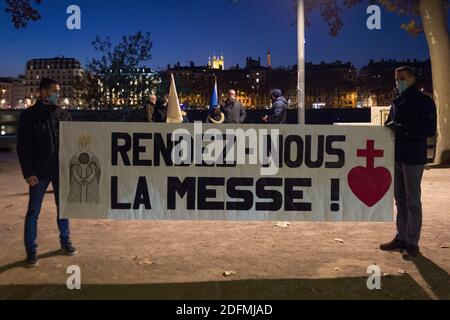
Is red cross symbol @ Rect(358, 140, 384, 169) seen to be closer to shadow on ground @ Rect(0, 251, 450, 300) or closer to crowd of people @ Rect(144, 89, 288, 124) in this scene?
shadow on ground @ Rect(0, 251, 450, 300)

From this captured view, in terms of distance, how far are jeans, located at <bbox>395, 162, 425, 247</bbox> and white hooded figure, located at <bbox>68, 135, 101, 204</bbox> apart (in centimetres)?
343

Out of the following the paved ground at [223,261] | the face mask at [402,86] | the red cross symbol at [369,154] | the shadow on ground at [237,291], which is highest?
the face mask at [402,86]

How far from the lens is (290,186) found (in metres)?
6.60

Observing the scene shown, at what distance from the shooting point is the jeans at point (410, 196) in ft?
22.2

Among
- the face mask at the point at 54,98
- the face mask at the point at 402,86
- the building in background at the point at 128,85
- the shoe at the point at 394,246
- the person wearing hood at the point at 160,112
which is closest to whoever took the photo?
the face mask at the point at 54,98

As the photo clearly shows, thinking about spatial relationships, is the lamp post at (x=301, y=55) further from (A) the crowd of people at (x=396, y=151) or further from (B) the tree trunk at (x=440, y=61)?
(A) the crowd of people at (x=396, y=151)

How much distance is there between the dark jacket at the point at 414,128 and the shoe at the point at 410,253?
98 cm

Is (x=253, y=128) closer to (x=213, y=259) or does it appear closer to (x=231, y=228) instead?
(x=213, y=259)

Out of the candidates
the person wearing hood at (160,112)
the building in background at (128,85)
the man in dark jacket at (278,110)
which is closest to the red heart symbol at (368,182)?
the man in dark jacket at (278,110)

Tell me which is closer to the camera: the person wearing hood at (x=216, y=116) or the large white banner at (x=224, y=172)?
the large white banner at (x=224, y=172)

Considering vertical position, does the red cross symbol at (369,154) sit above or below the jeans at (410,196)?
above

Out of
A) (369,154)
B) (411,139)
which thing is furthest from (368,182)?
(411,139)
